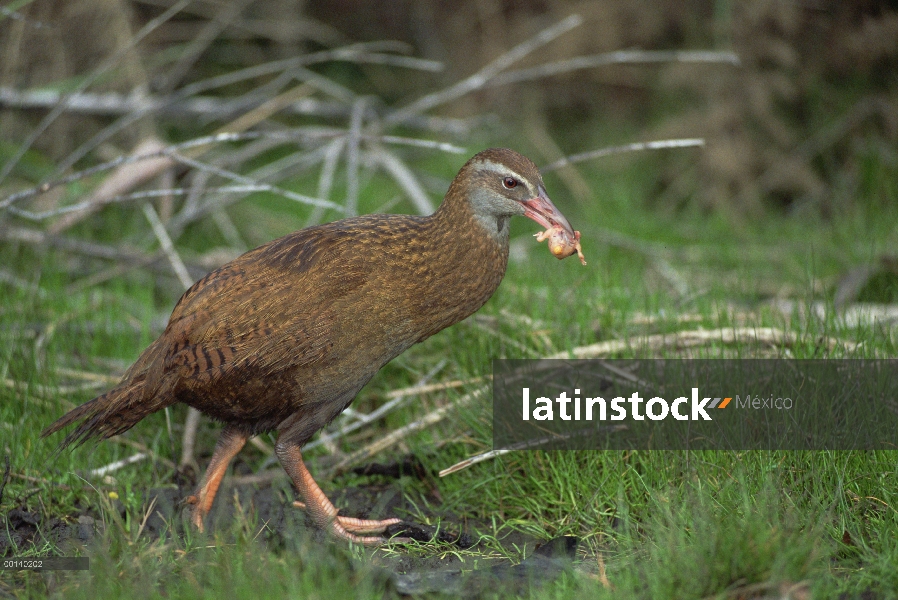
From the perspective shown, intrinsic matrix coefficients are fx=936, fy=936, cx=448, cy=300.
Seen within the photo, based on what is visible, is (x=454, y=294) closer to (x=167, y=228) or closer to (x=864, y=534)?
(x=864, y=534)

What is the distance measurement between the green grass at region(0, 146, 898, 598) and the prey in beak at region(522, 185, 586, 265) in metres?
0.87

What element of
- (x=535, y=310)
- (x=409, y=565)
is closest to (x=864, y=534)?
(x=409, y=565)

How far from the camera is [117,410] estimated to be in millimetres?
3551

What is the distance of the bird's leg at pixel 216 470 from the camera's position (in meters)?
3.79

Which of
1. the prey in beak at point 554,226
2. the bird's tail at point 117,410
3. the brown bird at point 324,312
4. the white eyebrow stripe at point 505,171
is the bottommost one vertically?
the bird's tail at point 117,410

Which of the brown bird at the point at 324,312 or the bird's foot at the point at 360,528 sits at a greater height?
the brown bird at the point at 324,312

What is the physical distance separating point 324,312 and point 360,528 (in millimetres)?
879

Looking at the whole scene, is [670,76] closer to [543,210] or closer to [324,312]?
[543,210]

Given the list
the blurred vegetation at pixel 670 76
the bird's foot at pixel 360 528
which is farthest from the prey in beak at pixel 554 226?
the blurred vegetation at pixel 670 76

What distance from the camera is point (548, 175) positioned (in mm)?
8414

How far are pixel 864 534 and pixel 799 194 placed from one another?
4.88m

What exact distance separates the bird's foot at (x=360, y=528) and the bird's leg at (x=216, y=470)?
54 centimetres

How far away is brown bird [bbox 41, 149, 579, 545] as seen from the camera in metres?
3.46

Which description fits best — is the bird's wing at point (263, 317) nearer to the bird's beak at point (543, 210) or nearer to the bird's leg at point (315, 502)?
the bird's leg at point (315, 502)
